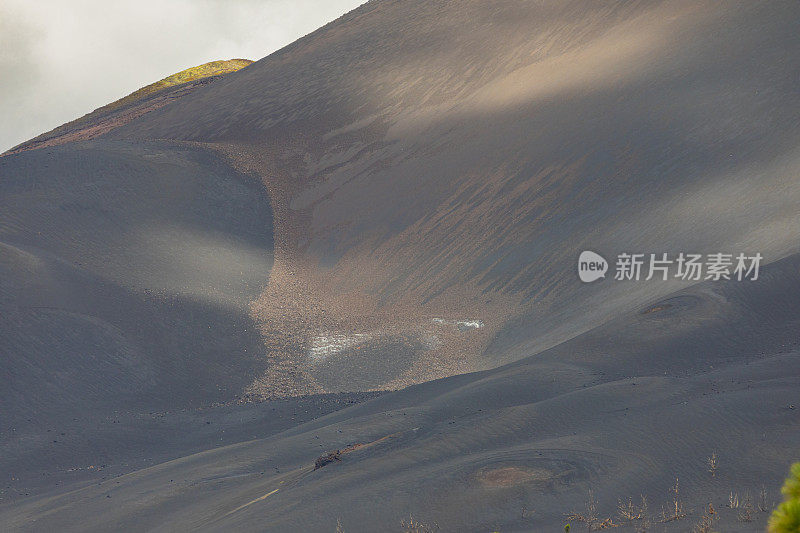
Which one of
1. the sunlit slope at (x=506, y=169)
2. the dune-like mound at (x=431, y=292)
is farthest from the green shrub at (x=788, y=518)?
the sunlit slope at (x=506, y=169)

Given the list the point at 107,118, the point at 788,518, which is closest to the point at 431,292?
the point at 788,518

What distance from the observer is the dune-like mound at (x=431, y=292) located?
836 centimetres

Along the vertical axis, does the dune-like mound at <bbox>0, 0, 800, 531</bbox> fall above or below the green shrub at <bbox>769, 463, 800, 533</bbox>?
above

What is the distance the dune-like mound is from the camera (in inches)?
329

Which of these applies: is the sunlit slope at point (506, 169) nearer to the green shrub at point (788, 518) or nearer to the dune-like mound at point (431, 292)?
the dune-like mound at point (431, 292)

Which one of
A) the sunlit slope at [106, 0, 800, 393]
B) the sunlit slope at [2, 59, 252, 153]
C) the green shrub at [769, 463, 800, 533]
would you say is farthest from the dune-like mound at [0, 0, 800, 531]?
the sunlit slope at [2, 59, 252, 153]

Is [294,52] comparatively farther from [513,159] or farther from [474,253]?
[474,253]

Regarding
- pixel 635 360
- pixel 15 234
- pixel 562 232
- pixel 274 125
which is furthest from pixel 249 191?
pixel 635 360

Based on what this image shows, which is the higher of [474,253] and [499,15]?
[499,15]

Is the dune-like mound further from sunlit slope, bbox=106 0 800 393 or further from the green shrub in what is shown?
the green shrub

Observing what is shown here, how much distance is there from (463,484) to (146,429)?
9.58 m

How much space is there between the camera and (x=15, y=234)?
72.6ft

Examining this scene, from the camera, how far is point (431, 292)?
21797mm

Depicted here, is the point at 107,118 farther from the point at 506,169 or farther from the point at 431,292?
the point at 431,292
